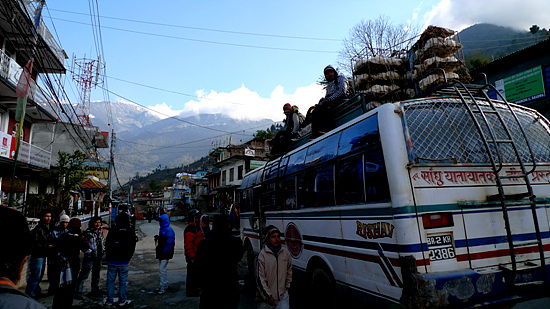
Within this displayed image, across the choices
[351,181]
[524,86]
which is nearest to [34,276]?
[351,181]

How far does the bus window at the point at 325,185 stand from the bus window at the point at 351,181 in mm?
237

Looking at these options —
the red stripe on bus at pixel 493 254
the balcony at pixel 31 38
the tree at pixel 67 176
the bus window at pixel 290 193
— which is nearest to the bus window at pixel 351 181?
the red stripe on bus at pixel 493 254

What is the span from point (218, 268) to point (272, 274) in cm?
82

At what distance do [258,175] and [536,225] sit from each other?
642cm

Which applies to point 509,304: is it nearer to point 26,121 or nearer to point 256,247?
point 256,247

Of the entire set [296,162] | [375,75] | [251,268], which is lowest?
[251,268]

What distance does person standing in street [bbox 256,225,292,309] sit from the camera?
3.97m

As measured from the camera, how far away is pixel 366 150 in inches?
161

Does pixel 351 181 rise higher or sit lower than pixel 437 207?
higher

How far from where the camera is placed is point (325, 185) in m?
5.04

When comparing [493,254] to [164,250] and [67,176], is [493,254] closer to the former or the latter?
[164,250]

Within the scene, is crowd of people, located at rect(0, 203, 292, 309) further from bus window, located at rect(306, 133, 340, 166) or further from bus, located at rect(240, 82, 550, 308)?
bus window, located at rect(306, 133, 340, 166)

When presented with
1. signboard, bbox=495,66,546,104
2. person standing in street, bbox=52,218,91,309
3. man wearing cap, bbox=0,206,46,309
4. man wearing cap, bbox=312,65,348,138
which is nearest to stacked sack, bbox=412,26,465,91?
signboard, bbox=495,66,546,104

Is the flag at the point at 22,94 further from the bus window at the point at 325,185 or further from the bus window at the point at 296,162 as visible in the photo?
the bus window at the point at 325,185
